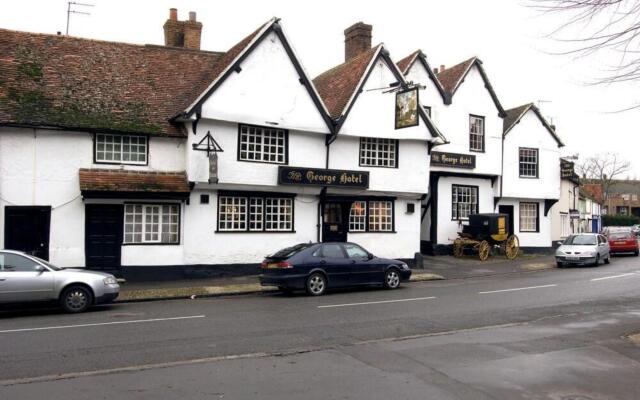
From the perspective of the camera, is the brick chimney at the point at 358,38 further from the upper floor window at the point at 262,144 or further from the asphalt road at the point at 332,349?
the asphalt road at the point at 332,349

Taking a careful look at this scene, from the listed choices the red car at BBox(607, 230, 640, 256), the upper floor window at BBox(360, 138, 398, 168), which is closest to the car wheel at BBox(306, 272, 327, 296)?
the upper floor window at BBox(360, 138, 398, 168)

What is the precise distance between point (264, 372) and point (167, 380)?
49.1 inches

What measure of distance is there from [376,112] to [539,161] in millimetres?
12629

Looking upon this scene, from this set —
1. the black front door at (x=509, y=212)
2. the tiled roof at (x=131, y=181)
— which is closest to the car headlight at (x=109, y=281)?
the tiled roof at (x=131, y=181)

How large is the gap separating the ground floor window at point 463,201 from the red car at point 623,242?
928 centimetres

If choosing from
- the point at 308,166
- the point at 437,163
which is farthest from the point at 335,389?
the point at 437,163

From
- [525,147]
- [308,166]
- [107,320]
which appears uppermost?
[525,147]

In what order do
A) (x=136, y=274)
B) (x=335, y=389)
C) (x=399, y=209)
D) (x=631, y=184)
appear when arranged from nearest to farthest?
(x=335, y=389), (x=136, y=274), (x=399, y=209), (x=631, y=184)

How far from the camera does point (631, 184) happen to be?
106625mm

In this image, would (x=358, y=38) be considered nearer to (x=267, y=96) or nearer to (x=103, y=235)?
(x=267, y=96)

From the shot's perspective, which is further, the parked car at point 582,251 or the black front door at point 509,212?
the black front door at point 509,212

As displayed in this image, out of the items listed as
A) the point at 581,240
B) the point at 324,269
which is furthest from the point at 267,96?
the point at 581,240

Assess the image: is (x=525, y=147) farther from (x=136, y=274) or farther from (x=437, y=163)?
(x=136, y=274)

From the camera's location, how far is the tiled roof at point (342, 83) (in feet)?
73.6
